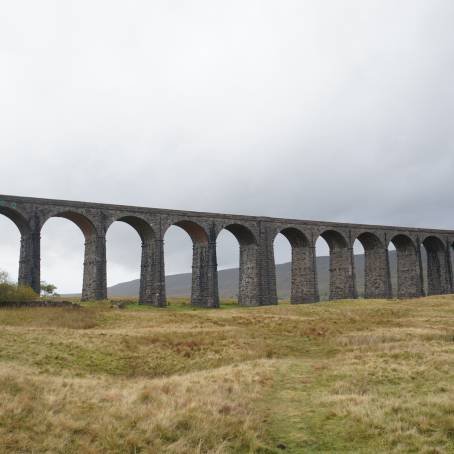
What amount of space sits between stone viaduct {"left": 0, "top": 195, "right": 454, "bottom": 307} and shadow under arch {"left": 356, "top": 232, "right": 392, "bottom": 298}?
14 cm

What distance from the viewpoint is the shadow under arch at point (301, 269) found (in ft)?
193

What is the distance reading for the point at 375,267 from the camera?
67438 mm

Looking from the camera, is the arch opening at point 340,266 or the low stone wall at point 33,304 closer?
the low stone wall at point 33,304

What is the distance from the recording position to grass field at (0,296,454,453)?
10.2m

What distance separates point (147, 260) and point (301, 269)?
21295mm

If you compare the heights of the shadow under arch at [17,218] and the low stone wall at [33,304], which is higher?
the shadow under arch at [17,218]

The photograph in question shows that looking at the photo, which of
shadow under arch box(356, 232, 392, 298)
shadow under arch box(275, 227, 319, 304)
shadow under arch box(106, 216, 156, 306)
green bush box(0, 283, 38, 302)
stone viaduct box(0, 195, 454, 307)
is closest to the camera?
green bush box(0, 283, 38, 302)

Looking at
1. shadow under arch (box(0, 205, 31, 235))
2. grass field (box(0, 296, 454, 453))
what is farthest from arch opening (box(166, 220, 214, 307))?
grass field (box(0, 296, 454, 453))

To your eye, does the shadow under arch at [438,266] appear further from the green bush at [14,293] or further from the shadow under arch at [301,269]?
the green bush at [14,293]

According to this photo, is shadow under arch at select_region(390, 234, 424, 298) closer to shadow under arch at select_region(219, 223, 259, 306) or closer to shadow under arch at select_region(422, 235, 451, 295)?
shadow under arch at select_region(422, 235, 451, 295)

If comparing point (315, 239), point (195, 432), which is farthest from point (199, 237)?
point (195, 432)

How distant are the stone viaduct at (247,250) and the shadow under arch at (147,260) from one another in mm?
104

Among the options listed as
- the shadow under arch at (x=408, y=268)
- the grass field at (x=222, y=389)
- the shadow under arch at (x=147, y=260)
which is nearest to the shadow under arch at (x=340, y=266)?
the shadow under arch at (x=408, y=268)

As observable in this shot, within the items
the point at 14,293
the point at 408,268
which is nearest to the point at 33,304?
the point at 14,293
